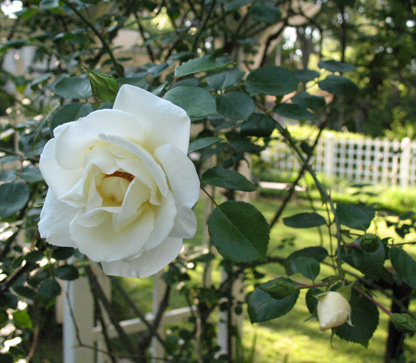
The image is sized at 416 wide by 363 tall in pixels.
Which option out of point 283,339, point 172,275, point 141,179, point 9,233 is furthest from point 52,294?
point 283,339

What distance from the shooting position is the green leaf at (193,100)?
17.9 inches

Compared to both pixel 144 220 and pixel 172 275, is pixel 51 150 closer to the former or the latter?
pixel 144 220

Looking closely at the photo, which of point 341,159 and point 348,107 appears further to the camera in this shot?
point 341,159

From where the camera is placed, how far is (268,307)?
52cm

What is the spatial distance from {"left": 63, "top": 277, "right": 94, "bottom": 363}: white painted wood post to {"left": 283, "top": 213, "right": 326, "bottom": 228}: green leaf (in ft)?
3.96

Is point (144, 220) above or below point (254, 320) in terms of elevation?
above

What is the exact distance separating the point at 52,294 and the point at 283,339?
2.39m

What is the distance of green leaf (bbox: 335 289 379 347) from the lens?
0.55 meters

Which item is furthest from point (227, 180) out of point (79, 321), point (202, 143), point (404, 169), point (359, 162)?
point (359, 162)

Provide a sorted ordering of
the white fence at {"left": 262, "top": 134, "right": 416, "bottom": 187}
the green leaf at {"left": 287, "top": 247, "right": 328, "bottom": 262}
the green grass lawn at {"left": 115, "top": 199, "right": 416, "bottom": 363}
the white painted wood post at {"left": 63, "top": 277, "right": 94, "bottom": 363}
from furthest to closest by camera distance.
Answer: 1. the white fence at {"left": 262, "top": 134, "right": 416, "bottom": 187}
2. the green grass lawn at {"left": 115, "top": 199, "right": 416, "bottom": 363}
3. the white painted wood post at {"left": 63, "top": 277, "right": 94, "bottom": 363}
4. the green leaf at {"left": 287, "top": 247, "right": 328, "bottom": 262}

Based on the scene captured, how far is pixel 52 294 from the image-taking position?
76 cm

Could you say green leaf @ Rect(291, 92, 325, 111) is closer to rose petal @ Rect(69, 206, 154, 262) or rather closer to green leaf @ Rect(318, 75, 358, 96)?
green leaf @ Rect(318, 75, 358, 96)

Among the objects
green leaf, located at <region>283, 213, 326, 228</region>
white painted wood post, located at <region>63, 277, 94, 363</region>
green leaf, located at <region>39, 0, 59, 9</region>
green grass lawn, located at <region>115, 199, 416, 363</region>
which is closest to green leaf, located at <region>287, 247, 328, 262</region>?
green leaf, located at <region>283, 213, 326, 228</region>

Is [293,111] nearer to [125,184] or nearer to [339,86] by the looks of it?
[339,86]
